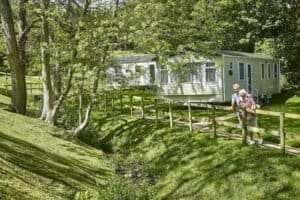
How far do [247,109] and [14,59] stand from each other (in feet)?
35.4

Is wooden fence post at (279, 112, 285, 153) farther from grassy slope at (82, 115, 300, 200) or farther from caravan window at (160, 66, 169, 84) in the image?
caravan window at (160, 66, 169, 84)

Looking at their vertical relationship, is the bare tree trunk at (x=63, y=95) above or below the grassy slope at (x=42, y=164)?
above

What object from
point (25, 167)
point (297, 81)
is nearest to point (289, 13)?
point (297, 81)

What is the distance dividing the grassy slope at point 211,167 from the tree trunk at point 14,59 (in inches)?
205

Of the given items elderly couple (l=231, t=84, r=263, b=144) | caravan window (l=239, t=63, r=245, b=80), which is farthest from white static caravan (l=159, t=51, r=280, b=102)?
elderly couple (l=231, t=84, r=263, b=144)

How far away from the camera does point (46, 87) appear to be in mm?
21922

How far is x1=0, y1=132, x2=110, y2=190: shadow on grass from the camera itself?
11.4 m

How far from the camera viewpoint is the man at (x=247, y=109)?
15.2 metres

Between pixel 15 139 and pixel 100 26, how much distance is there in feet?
20.5

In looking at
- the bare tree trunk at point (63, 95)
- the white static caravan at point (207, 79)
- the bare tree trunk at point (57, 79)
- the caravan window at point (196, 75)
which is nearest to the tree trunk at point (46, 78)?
the bare tree trunk at point (63, 95)

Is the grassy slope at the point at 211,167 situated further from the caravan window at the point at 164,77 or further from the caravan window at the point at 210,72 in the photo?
the caravan window at the point at 164,77

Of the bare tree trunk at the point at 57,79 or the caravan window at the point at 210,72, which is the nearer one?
the bare tree trunk at the point at 57,79

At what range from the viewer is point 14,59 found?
69.3 ft

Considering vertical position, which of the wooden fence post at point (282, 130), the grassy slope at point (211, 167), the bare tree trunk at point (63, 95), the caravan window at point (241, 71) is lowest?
the grassy slope at point (211, 167)
